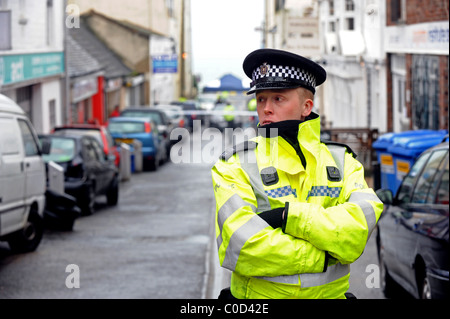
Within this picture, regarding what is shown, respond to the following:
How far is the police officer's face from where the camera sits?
11.1 ft

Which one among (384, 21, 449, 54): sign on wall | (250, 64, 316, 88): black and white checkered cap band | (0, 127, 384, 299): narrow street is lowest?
(0, 127, 384, 299): narrow street

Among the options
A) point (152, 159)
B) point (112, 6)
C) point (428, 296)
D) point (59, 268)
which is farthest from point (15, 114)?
point (112, 6)

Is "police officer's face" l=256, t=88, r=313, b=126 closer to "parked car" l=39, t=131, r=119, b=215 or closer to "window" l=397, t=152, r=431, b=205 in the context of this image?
"window" l=397, t=152, r=431, b=205

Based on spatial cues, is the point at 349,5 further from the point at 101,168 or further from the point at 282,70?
the point at 282,70

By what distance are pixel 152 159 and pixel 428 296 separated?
21.4m

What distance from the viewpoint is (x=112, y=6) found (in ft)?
172

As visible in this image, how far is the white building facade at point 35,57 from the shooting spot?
70.4 ft

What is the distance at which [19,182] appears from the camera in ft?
35.6

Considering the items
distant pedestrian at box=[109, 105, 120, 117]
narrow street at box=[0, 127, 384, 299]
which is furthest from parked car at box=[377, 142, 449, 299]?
distant pedestrian at box=[109, 105, 120, 117]

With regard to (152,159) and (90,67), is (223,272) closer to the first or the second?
(152,159)

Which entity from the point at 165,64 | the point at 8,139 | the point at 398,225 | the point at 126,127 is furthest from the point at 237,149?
the point at 165,64

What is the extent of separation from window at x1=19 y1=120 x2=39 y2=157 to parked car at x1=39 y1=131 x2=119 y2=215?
3567mm

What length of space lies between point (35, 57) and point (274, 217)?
22.7 m

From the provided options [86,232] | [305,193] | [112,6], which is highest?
[112,6]
